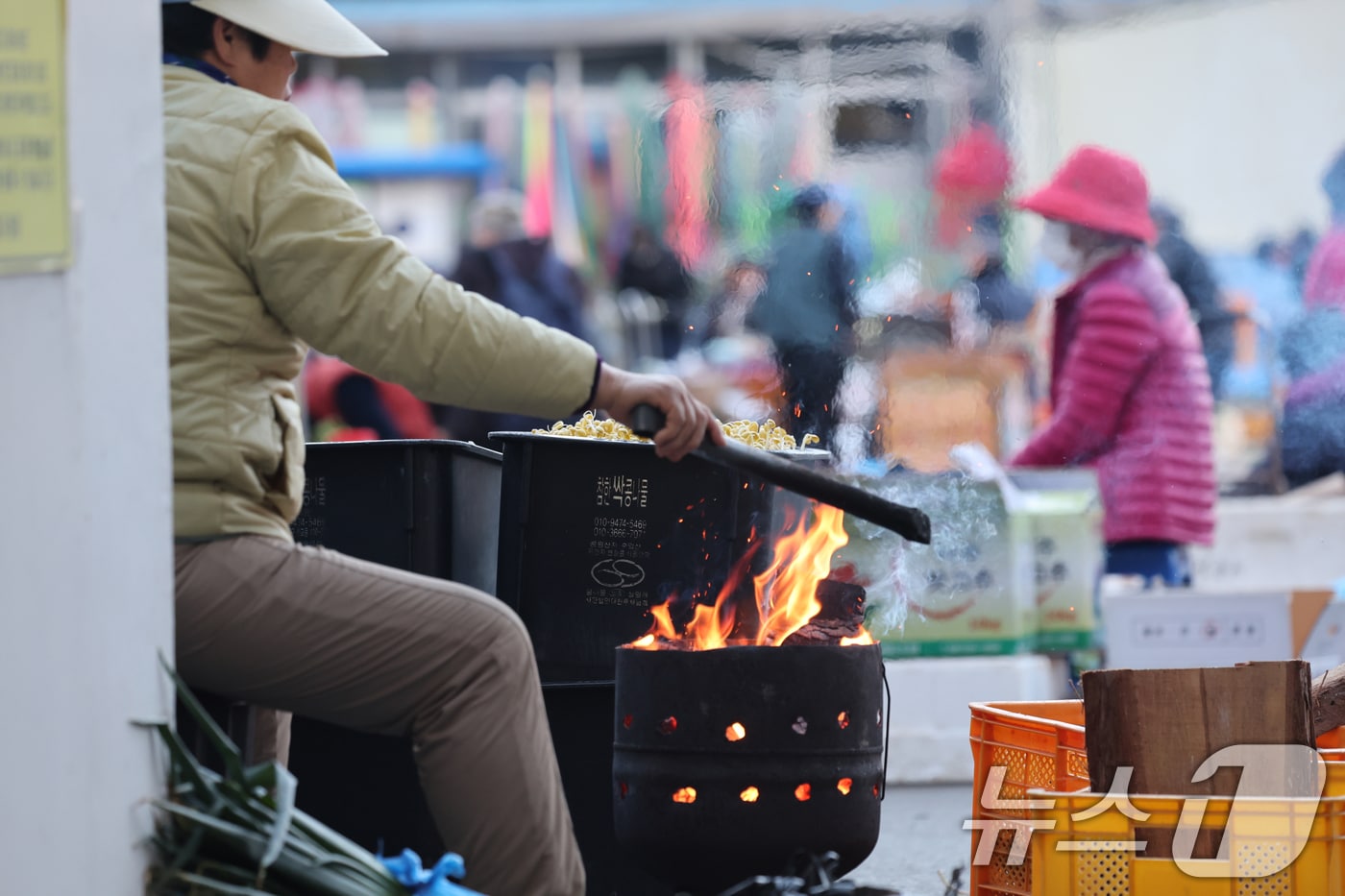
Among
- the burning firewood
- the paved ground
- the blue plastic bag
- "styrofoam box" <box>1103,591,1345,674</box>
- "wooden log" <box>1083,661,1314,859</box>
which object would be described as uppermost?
the burning firewood

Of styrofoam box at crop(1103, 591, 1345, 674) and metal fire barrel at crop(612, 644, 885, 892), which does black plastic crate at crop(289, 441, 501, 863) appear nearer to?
metal fire barrel at crop(612, 644, 885, 892)

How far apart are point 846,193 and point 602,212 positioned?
6.58m

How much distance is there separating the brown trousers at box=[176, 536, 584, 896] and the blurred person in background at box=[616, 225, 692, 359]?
38.0 ft

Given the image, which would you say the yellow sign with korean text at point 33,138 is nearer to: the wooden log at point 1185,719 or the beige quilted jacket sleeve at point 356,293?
the beige quilted jacket sleeve at point 356,293

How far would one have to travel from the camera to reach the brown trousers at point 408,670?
2.96 metres

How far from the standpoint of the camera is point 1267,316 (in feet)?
40.4

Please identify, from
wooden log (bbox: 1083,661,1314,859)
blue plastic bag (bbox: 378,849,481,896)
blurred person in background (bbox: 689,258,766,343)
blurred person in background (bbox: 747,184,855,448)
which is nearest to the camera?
blue plastic bag (bbox: 378,849,481,896)

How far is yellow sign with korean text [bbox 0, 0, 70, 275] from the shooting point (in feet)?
8.42

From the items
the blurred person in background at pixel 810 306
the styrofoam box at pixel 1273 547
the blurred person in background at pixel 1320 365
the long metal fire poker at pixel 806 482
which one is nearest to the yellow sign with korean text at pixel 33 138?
the long metal fire poker at pixel 806 482

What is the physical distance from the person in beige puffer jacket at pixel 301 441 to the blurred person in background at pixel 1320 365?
865 cm

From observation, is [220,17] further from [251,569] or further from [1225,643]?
[1225,643]

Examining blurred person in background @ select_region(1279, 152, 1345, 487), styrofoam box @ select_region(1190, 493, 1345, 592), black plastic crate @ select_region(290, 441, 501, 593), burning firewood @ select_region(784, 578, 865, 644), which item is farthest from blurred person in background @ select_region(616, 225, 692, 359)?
burning firewood @ select_region(784, 578, 865, 644)

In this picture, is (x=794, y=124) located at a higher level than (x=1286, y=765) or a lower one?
higher

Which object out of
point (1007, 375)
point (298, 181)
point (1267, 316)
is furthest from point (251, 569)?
point (1267, 316)
